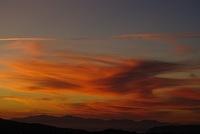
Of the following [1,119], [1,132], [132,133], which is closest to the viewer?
[1,132]

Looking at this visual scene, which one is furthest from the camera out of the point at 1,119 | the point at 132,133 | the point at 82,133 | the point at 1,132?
the point at 1,119

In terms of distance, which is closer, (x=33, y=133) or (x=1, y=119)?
(x=33, y=133)

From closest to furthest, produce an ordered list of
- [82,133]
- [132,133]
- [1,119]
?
[82,133]
[132,133]
[1,119]

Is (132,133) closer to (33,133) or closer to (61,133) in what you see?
(61,133)

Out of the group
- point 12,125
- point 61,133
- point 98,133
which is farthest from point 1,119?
point 98,133

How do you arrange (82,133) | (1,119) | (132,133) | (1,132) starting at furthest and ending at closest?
(1,119)
(132,133)
(82,133)
(1,132)

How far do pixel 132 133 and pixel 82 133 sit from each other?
20.9m

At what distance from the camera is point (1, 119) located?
186125 mm

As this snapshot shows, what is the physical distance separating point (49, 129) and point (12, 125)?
1351 cm

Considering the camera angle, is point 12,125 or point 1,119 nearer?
point 12,125

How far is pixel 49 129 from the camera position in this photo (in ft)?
563

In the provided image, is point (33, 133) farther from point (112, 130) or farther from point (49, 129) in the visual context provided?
point (112, 130)

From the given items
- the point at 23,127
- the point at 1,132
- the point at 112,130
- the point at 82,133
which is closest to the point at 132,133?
the point at 112,130

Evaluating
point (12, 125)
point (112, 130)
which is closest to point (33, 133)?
point (12, 125)
